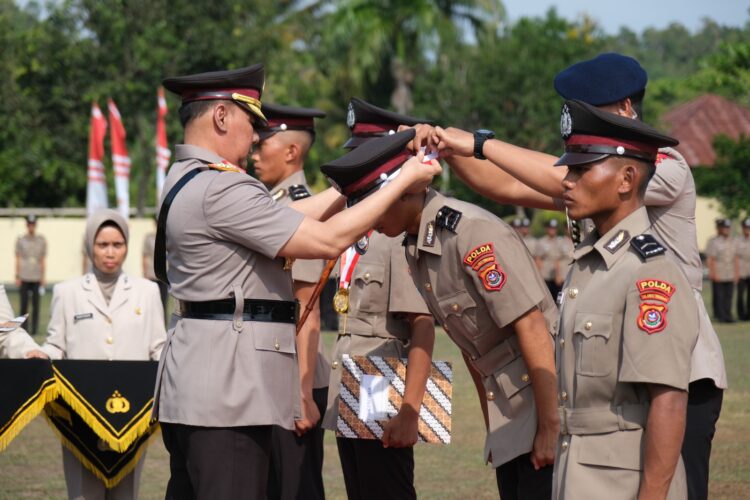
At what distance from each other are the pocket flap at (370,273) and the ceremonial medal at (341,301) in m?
0.10

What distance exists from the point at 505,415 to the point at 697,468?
2.76 feet

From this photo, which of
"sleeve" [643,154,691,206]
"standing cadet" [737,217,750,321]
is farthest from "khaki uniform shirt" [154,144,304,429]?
"standing cadet" [737,217,750,321]

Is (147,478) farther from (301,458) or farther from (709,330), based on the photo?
(709,330)

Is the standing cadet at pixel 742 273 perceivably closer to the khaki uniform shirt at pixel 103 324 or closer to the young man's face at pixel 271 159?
the khaki uniform shirt at pixel 103 324

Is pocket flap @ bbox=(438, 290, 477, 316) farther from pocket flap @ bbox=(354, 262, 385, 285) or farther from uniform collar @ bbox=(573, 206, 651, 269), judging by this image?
pocket flap @ bbox=(354, 262, 385, 285)

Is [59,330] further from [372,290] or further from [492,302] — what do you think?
[492,302]

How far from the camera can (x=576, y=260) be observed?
13.0ft

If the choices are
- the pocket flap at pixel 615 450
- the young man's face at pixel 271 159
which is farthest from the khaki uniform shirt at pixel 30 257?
the pocket flap at pixel 615 450

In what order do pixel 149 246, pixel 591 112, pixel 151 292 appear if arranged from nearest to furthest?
pixel 591 112 → pixel 151 292 → pixel 149 246

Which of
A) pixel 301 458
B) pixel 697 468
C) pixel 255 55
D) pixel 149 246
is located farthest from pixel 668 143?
pixel 255 55

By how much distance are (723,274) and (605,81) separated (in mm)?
20294

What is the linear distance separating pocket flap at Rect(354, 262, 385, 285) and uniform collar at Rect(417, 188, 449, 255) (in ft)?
3.81

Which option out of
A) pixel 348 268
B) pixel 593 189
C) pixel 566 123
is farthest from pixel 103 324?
pixel 593 189

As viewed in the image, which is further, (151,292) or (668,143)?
(151,292)
